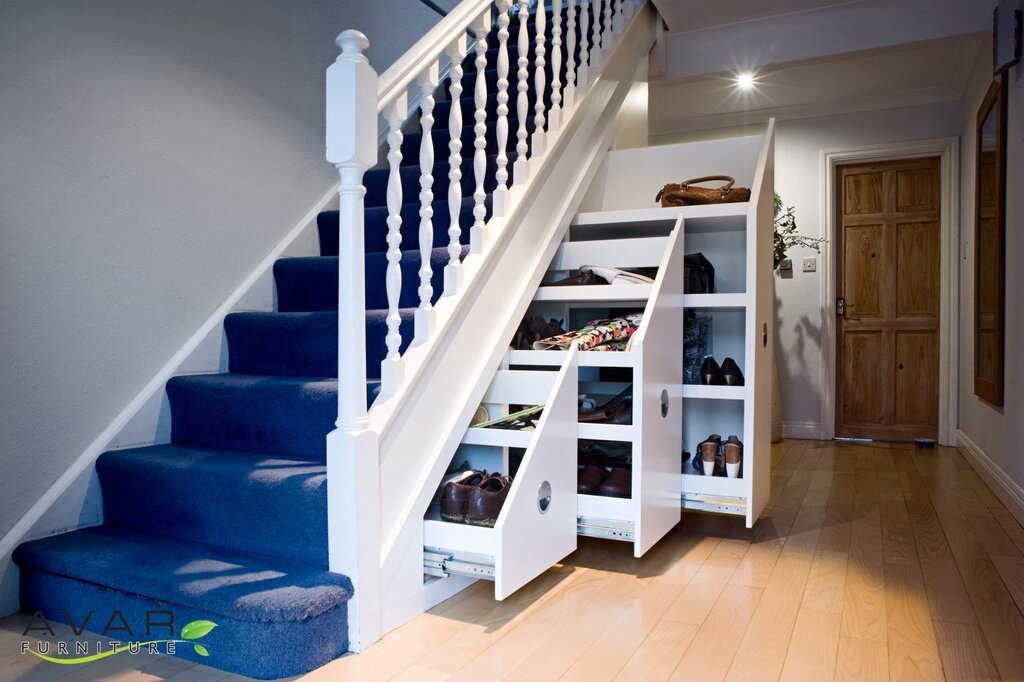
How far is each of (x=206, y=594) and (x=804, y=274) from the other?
417 centimetres

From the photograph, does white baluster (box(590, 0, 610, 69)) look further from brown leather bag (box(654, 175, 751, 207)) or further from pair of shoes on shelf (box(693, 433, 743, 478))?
pair of shoes on shelf (box(693, 433, 743, 478))

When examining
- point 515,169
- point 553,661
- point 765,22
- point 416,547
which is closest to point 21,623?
point 416,547

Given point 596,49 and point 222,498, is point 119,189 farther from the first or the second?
point 596,49

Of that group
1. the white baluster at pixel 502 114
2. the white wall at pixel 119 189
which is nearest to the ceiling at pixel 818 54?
the white baluster at pixel 502 114

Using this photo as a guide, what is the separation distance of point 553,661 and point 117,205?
5.26 ft

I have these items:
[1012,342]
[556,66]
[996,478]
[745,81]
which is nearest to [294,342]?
[556,66]

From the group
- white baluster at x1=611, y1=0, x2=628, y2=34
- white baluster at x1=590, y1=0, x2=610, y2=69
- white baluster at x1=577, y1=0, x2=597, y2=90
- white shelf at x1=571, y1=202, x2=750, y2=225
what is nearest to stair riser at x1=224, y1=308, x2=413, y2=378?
white shelf at x1=571, y1=202, x2=750, y2=225

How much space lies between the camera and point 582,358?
2.02 meters

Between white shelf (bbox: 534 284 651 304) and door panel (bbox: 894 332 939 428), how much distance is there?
306cm

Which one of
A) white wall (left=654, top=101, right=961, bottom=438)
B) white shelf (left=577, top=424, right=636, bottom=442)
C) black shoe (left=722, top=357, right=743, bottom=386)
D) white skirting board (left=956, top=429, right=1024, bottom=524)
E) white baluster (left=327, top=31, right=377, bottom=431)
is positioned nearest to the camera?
white baluster (left=327, top=31, right=377, bottom=431)

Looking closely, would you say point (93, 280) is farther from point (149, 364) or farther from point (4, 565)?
point (4, 565)

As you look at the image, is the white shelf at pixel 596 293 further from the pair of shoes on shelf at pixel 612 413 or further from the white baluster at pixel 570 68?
the white baluster at pixel 570 68

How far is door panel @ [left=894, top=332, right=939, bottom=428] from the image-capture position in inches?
179

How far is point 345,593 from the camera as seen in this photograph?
1506 mm
